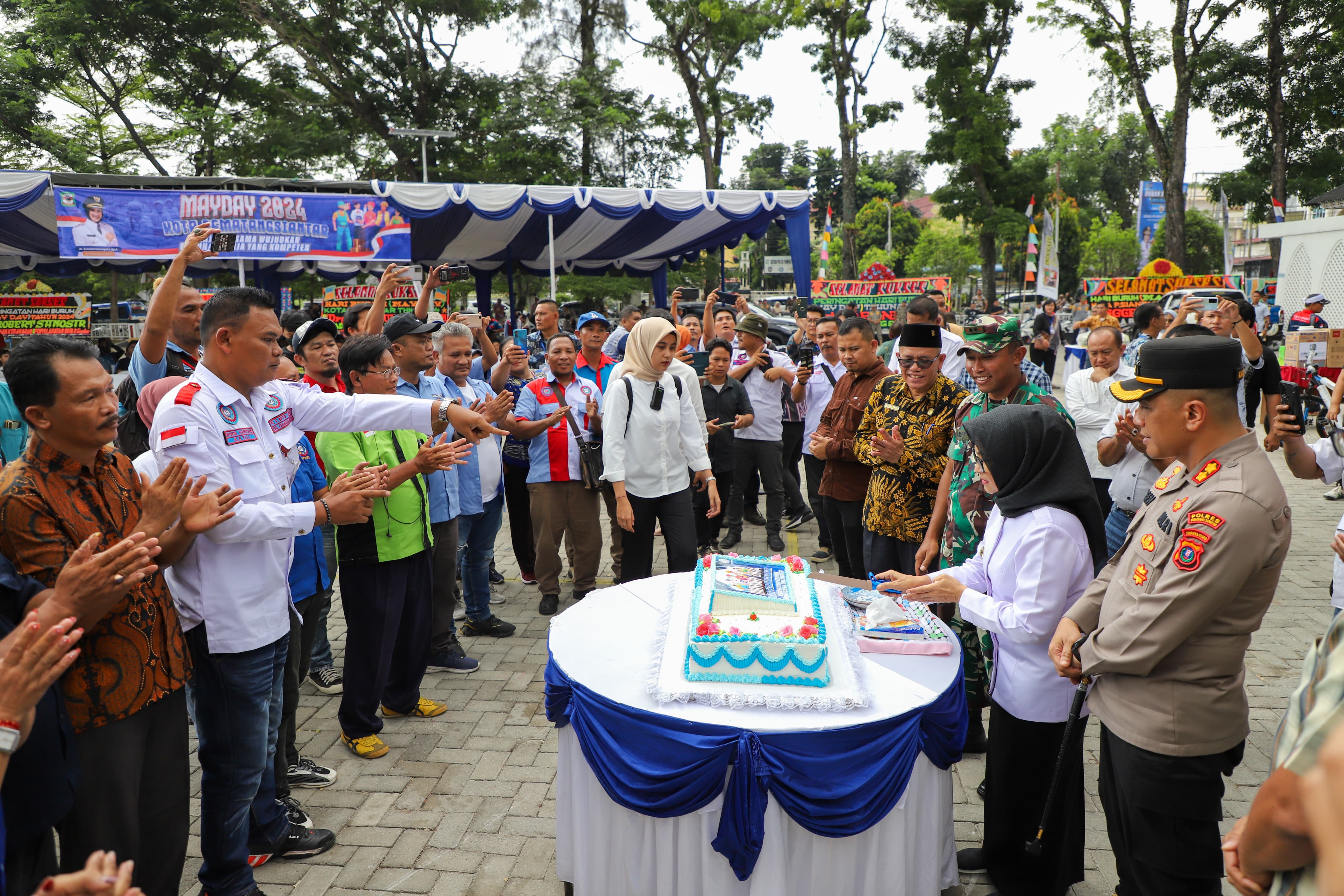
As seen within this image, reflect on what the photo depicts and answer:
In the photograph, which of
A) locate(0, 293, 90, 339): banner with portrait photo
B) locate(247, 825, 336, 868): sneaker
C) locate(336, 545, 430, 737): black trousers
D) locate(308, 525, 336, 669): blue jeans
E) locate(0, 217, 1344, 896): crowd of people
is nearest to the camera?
locate(0, 217, 1344, 896): crowd of people

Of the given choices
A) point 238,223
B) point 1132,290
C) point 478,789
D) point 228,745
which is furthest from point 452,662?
point 1132,290

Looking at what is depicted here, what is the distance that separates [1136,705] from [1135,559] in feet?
1.30

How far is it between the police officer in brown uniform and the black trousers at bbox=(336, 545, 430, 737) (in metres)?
2.90

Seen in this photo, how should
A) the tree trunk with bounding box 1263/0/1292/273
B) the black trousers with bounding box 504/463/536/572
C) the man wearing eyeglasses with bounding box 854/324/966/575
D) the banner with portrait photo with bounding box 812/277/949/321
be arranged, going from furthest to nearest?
the tree trunk with bounding box 1263/0/1292/273
the banner with portrait photo with bounding box 812/277/949/321
the black trousers with bounding box 504/463/536/572
the man wearing eyeglasses with bounding box 854/324/966/575

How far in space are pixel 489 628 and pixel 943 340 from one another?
12.3 feet

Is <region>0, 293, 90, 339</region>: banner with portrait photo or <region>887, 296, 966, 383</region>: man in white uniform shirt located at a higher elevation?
<region>0, 293, 90, 339</region>: banner with portrait photo

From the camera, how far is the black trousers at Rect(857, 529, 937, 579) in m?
4.08

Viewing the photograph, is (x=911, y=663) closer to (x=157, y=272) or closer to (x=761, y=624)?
(x=761, y=624)

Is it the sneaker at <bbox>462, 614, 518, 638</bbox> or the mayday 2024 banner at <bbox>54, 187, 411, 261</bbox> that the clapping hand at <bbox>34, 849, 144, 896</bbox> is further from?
the mayday 2024 banner at <bbox>54, 187, 411, 261</bbox>

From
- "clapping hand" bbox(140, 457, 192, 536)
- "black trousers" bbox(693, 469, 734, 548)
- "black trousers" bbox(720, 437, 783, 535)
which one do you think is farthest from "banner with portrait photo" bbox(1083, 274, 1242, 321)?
"clapping hand" bbox(140, 457, 192, 536)

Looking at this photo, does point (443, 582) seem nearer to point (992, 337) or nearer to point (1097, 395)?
point (992, 337)

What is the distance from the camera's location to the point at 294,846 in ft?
9.93

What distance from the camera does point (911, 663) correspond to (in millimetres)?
2662

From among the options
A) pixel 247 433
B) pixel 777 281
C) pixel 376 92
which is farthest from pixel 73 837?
pixel 777 281
